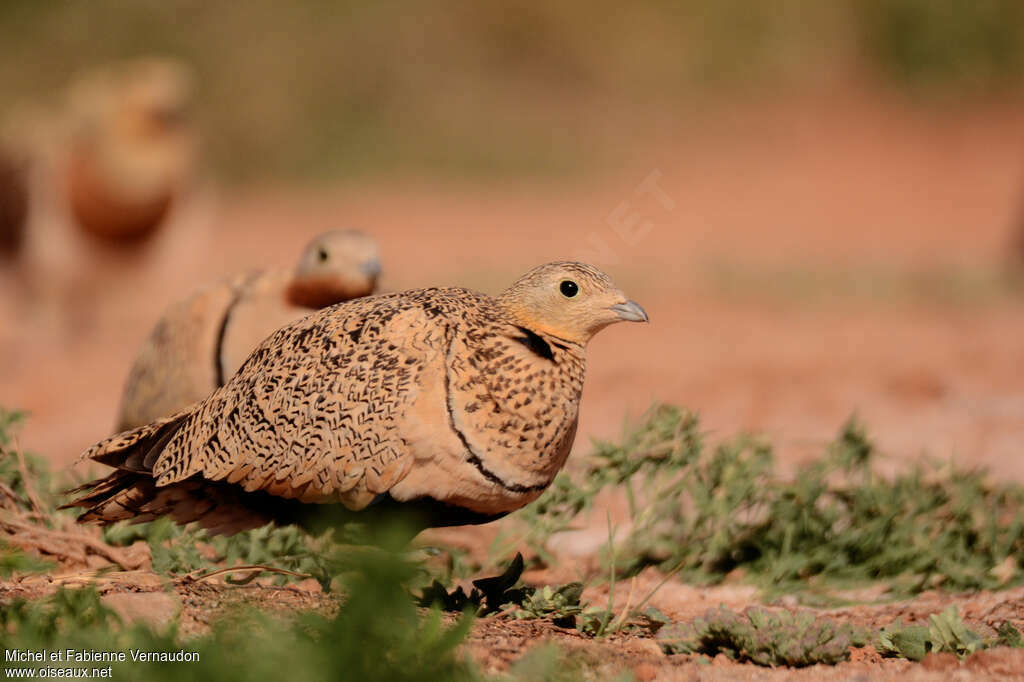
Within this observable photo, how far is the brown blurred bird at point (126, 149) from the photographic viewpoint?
8188 millimetres

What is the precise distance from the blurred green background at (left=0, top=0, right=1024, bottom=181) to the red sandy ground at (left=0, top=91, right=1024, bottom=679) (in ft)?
1.96

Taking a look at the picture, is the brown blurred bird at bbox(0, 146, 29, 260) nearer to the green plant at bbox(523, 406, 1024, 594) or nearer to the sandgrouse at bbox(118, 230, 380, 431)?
the sandgrouse at bbox(118, 230, 380, 431)

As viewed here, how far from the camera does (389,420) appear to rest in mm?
2707

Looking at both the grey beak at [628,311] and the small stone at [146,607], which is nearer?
the small stone at [146,607]

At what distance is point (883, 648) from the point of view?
294 cm

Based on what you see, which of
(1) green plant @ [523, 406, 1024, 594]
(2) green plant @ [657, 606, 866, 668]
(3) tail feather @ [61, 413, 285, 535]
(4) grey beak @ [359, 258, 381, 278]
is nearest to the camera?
(2) green plant @ [657, 606, 866, 668]

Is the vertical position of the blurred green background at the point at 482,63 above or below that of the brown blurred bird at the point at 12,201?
above

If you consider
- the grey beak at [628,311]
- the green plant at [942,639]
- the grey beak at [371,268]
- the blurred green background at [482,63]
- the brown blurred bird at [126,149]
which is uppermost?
the blurred green background at [482,63]

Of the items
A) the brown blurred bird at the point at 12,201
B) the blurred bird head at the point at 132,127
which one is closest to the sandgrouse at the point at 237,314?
the blurred bird head at the point at 132,127

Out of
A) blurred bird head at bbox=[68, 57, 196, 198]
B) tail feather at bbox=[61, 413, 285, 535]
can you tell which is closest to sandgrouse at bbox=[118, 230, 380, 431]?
tail feather at bbox=[61, 413, 285, 535]

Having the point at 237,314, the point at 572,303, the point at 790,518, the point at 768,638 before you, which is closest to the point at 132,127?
the point at 237,314

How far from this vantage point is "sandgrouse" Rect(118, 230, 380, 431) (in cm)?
378

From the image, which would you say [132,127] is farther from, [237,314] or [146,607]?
[146,607]

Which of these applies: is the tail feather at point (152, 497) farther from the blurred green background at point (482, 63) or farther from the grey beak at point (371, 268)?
the blurred green background at point (482, 63)
